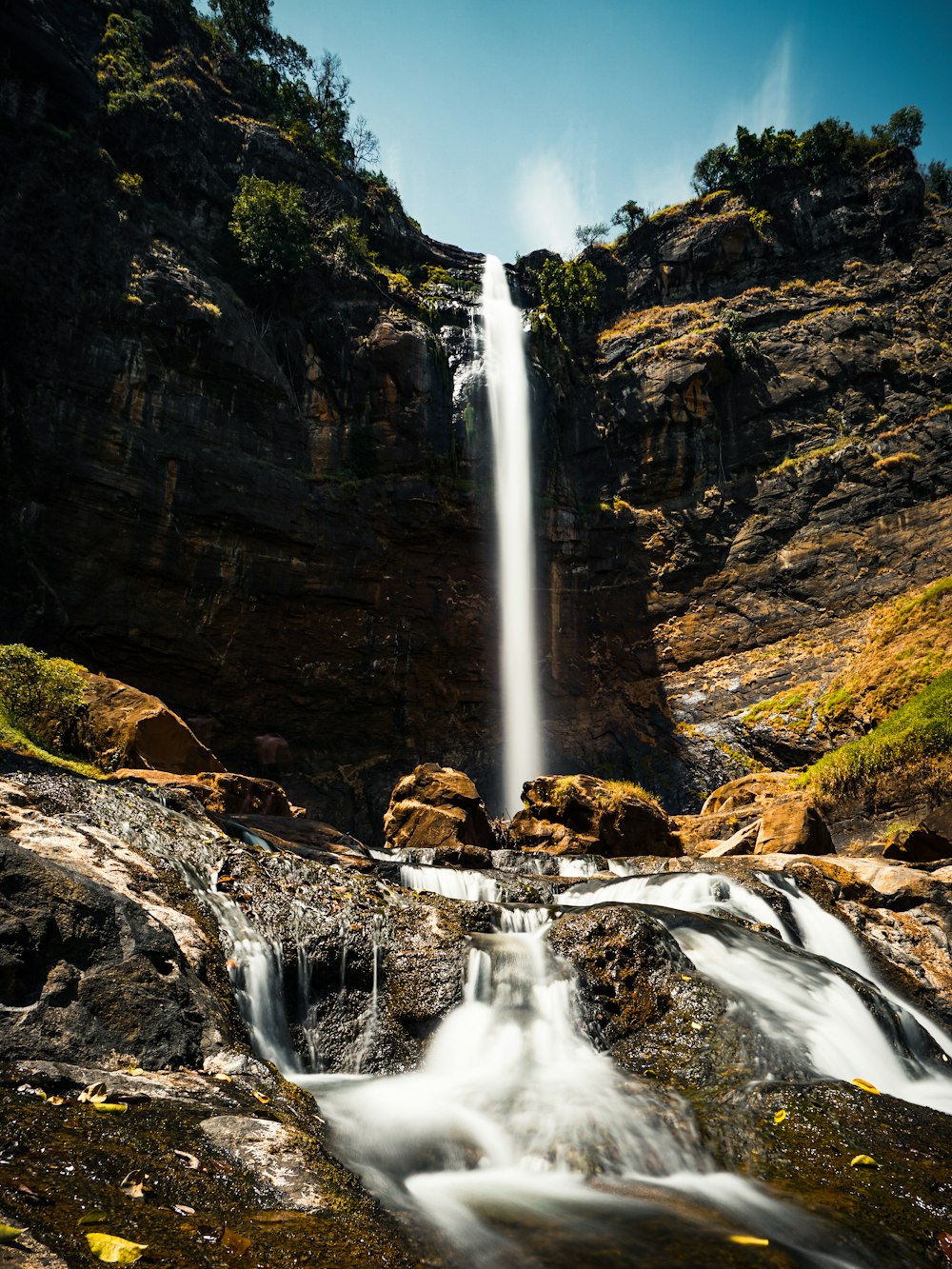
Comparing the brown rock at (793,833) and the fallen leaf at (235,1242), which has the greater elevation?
the brown rock at (793,833)

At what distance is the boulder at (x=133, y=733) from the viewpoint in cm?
1213

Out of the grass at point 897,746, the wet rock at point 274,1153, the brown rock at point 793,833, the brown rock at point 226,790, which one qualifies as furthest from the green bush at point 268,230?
the wet rock at point 274,1153

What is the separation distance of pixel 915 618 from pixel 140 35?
3046 cm

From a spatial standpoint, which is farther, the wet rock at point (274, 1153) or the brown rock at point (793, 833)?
the brown rock at point (793, 833)

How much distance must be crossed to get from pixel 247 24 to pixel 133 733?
32.5m

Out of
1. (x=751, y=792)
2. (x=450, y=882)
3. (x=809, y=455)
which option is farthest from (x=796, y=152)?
(x=450, y=882)

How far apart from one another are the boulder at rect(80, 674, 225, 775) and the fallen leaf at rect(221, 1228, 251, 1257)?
1033cm

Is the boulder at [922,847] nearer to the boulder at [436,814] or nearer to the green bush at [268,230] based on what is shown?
the boulder at [436,814]

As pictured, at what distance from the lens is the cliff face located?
21062 millimetres

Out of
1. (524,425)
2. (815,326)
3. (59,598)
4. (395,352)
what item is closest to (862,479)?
(815,326)

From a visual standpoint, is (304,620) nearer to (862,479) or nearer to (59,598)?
(59,598)

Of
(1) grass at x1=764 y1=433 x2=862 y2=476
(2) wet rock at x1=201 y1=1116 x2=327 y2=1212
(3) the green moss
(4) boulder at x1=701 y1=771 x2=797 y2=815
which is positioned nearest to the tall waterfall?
(4) boulder at x1=701 y1=771 x2=797 y2=815

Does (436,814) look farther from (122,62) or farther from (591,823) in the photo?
(122,62)

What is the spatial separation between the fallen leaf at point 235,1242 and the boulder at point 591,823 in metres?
12.9
